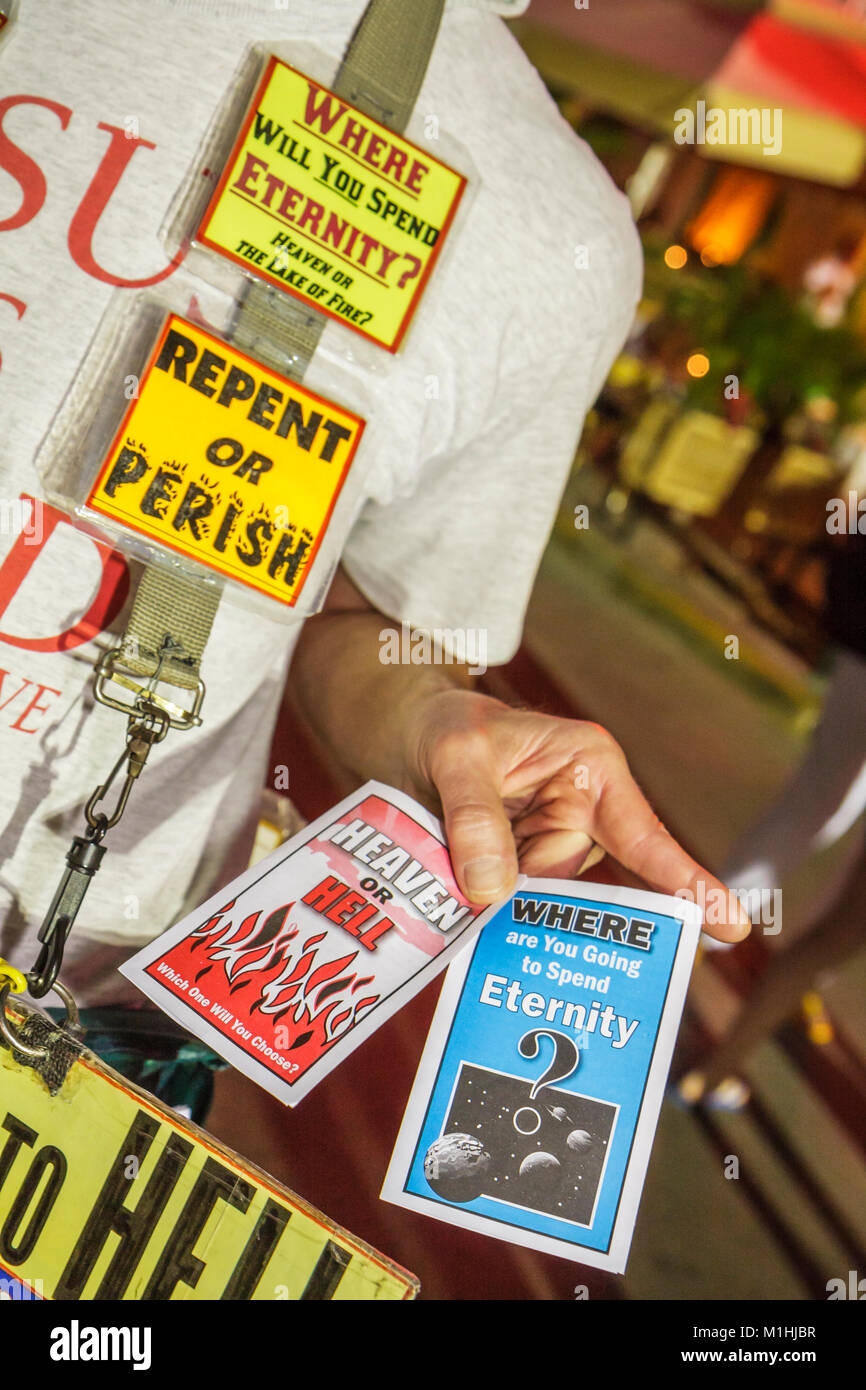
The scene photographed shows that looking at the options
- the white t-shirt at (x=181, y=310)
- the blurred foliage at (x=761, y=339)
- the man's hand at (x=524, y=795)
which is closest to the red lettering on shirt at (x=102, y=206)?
the white t-shirt at (x=181, y=310)

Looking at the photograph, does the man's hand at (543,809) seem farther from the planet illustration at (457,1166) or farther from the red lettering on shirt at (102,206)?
the red lettering on shirt at (102,206)

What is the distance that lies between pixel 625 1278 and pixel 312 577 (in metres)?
0.41

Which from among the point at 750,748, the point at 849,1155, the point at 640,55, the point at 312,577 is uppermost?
the point at 640,55

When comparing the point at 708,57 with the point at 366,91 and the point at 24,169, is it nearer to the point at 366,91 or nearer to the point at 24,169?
the point at 366,91

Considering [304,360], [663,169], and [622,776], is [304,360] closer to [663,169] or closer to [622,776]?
[622,776]

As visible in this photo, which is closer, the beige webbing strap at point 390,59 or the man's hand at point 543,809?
the man's hand at point 543,809

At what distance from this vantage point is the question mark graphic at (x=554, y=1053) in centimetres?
38

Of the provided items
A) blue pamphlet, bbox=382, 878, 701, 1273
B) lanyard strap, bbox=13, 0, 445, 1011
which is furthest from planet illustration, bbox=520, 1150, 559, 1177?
lanyard strap, bbox=13, 0, 445, 1011

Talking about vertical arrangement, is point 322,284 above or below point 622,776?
above

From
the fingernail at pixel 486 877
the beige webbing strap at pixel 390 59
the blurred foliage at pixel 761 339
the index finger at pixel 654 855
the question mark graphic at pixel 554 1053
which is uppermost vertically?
the blurred foliage at pixel 761 339

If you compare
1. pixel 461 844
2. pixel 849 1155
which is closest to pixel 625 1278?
pixel 461 844

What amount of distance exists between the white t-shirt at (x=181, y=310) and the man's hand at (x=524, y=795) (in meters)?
0.13

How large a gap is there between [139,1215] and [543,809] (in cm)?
26

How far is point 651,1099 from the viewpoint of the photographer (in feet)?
1.27
